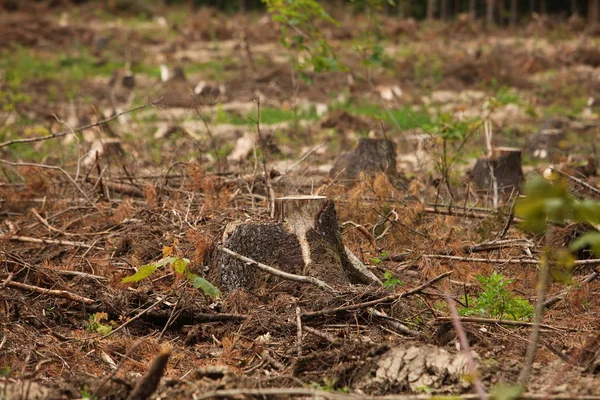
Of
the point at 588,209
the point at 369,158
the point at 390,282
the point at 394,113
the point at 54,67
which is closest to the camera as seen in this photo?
the point at 588,209

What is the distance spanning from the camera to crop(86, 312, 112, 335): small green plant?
4242mm

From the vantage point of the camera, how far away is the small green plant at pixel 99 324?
4242 mm

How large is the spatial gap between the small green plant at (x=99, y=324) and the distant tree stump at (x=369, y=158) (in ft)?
13.3

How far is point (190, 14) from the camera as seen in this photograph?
92.3 feet

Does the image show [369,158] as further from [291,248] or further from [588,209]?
[588,209]

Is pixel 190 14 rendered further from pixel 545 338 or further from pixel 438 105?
pixel 545 338

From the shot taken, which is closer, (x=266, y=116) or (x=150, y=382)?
(x=150, y=382)

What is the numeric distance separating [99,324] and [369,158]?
4.50m

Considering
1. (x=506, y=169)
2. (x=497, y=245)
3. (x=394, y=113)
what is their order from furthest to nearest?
(x=394, y=113) → (x=506, y=169) → (x=497, y=245)

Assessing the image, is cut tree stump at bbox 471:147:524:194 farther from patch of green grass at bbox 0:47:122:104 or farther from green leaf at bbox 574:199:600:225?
patch of green grass at bbox 0:47:122:104

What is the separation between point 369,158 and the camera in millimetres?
8297

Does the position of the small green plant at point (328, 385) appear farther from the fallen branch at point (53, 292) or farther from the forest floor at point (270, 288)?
the fallen branch at point (53, 292)

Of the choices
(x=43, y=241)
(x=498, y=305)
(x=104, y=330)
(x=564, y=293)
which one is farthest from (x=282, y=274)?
(x=43, y=241)

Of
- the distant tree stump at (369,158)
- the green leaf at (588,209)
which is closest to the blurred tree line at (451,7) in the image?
the distant tree stump at (369,158)
